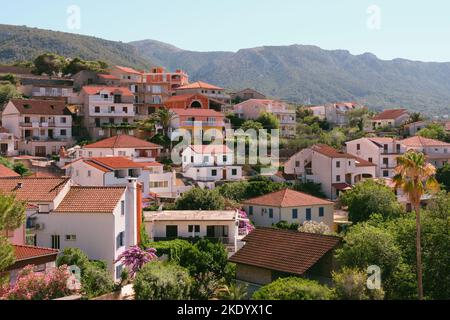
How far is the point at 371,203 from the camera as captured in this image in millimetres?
48188

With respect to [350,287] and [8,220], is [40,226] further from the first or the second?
[350,287]

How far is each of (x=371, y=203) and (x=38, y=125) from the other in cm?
4005

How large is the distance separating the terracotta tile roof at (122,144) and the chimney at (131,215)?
28.3 metres

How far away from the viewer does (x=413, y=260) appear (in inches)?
1085

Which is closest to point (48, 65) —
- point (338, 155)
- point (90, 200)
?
point (338, 155)

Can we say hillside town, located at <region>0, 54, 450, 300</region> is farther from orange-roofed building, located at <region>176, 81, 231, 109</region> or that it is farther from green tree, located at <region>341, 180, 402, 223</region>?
orange-roofed building, located at <region>176, 81, 231, 109</region>

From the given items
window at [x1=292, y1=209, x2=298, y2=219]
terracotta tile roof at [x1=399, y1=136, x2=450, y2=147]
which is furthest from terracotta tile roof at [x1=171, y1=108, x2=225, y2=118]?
window at [x1=292, y1=209, x2=298, y2=219]

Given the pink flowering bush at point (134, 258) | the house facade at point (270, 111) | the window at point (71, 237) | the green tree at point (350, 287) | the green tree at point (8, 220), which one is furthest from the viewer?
the house facade at point (270, 111)

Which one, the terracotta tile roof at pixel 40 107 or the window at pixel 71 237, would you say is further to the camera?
the terracotta tile roof at pixel 40 107

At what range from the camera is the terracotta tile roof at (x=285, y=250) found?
26.2 m

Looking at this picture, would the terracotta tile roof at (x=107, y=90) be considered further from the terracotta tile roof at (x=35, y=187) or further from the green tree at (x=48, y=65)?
the terracotta tile roof at (x=35, y=187)

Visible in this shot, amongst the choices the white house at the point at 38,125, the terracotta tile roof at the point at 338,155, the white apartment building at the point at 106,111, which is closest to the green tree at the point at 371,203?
the terracotta tile roof at the point at 338,155

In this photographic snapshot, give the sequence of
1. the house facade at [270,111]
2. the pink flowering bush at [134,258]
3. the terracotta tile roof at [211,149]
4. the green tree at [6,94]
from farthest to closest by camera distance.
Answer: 1. the house facade at [270,111]
2. the green tree at [6,94]
3. the terracotta tile roof at [211,149]
4. the pink flowering bush at [134,258]

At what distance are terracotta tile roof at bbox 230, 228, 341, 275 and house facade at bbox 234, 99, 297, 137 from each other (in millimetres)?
58704
